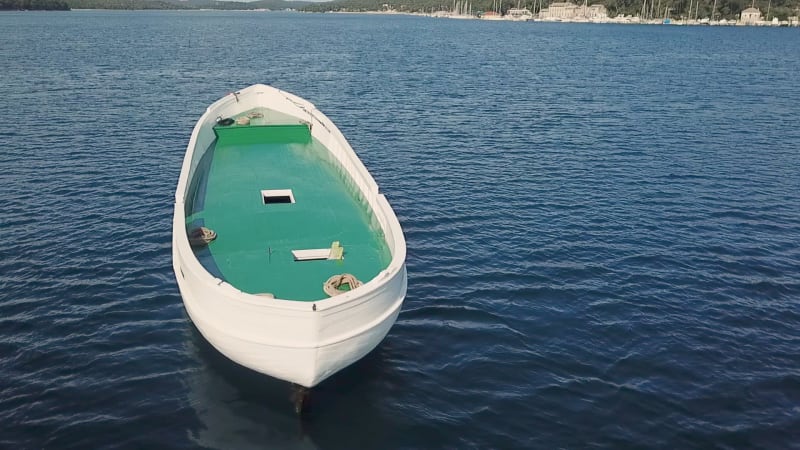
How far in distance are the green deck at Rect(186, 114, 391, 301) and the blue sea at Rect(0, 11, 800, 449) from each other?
2926 millimetres

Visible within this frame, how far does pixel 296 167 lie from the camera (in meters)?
27.9

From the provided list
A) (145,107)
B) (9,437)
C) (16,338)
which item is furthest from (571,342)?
(145,107)

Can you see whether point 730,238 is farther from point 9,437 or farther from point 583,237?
point 9,437

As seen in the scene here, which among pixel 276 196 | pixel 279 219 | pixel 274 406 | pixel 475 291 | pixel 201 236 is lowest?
pixel 274 406

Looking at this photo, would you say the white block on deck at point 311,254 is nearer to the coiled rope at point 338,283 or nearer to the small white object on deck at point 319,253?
the small white object on deck at point 319,253

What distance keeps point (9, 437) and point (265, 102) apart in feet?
85.0

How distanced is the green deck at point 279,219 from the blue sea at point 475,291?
2.93m

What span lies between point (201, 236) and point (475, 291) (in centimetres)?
1065

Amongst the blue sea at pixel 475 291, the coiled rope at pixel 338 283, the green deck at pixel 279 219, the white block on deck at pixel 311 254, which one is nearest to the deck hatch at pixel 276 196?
the green deck at pixel 279 219

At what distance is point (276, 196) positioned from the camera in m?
24.0

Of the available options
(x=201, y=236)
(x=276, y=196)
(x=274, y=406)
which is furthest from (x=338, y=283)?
(x=276, y=196)

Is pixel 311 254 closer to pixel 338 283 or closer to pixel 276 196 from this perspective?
pixel 338 283

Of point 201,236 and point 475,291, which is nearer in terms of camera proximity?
point 201,236

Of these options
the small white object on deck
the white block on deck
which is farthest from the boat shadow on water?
the white block on deck
